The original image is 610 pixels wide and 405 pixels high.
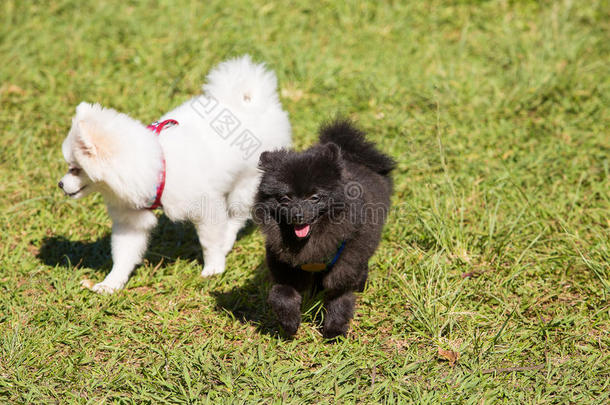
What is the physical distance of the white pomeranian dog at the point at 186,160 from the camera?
374 cm

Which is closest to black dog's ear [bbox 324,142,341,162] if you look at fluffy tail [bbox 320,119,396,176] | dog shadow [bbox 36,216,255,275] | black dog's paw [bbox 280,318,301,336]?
fluffy tail [bbox 320,119,396,176]

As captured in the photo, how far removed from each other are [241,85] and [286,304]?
1.76m

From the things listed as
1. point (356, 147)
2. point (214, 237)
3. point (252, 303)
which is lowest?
point (252, 303)

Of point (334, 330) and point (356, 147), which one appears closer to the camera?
point (334, 330)

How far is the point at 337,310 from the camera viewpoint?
3.63 metres

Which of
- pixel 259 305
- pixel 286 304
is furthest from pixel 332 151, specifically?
pixel 259 305

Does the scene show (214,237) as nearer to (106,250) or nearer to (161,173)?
(161,173)

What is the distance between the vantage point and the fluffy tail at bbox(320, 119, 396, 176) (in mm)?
3986

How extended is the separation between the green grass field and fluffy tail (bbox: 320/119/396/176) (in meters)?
0.74

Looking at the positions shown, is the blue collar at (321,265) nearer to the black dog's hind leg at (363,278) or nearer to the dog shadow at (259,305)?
the black dog's hind leg at (363,278)

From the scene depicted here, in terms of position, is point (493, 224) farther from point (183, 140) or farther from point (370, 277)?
point (183, 140)

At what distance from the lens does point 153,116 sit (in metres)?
6.20

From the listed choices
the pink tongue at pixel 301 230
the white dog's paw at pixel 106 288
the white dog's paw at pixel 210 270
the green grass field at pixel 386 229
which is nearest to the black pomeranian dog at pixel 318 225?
the pink tongue at pixel 301 230

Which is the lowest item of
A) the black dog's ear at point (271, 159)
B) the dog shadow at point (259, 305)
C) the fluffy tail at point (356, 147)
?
the dog shadow at point (259, 305)
